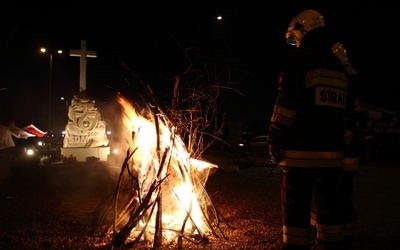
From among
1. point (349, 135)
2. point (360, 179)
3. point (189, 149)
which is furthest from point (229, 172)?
point (349, 135)

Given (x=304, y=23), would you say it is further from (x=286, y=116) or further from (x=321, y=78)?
(x=286, y=116)

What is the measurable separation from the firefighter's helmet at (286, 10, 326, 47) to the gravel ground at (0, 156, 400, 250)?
2.43 meters

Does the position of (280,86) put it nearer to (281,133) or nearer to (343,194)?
(281,133)

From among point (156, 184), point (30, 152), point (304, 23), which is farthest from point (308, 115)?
point (30, 152)

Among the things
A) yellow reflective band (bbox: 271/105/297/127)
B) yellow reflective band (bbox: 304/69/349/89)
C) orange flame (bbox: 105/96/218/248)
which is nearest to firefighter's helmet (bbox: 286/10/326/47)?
yellow reflective band (bbox: 304/69/349/89)

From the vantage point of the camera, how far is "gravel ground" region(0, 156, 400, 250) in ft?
15.9

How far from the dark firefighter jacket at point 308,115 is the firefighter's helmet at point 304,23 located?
416 mm

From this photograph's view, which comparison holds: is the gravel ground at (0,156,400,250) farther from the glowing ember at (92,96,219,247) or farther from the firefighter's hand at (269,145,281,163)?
the firefighter's hand at (269,145,281,163)

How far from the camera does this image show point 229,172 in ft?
43.1

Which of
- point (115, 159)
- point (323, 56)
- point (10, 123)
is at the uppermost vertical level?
point (323, 56)

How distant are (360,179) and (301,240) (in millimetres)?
8932

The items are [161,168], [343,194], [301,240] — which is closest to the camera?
[301,240]

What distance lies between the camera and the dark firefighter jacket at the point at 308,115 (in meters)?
3.45

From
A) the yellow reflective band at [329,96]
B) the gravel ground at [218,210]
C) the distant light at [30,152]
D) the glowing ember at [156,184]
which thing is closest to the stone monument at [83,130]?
the distant light at [30,152]
